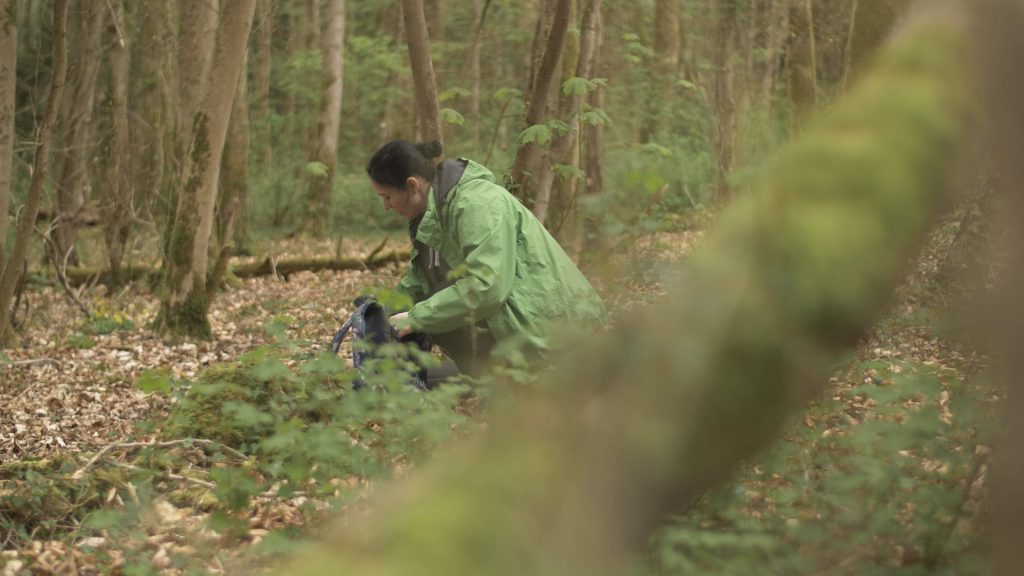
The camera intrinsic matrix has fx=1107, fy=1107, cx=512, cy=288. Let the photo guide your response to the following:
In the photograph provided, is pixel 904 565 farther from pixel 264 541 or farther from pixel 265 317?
pixel 265 317

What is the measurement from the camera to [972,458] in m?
3.12

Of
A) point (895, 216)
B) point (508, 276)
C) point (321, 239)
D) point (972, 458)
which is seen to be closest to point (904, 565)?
point (972, 458)

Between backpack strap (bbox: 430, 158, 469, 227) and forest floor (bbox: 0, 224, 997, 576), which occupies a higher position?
backpack strap (bbox: 430, 158, 469, 227)

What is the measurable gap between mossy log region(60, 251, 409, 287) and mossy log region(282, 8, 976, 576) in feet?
37.0

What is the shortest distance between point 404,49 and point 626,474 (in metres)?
21.6

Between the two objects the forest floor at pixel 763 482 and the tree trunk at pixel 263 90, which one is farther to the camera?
the tree trunk at pixel 263 90

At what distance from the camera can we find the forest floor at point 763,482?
111 inches

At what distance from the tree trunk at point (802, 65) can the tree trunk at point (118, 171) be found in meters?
6.48

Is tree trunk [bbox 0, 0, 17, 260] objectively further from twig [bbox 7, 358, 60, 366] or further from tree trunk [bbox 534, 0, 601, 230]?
tree trunk [bbox 534, 0, 601, 230]

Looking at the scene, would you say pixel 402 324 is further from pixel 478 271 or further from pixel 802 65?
pixel 802 65

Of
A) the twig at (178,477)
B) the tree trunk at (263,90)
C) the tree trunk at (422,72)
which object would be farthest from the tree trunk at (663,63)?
the twig at (178,477)

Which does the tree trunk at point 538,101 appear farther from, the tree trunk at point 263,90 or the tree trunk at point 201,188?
the tree trunk at point 263,90

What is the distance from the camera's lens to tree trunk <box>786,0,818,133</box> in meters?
7.97

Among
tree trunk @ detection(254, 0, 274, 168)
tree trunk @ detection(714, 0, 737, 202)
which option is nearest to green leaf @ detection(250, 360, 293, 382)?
tree trunk @ detection(714, 0, 737, 202)
